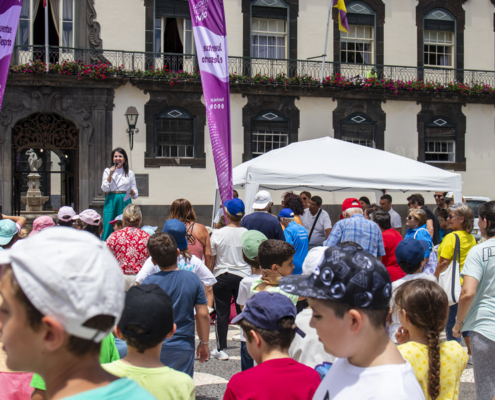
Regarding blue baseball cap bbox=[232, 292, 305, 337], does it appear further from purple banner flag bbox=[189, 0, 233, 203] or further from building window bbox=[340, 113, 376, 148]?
building window bbox=[340, 113, 376, 148]

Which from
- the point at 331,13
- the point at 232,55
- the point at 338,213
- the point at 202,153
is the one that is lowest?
the point at 338,213

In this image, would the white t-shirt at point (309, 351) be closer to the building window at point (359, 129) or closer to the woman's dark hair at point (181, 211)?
the woman's dark hair at point (181, 211)

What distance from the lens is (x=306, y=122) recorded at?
21.0 meters

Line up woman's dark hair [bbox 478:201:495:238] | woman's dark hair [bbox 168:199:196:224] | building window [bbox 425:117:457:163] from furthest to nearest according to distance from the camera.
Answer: building window [bbox 425:117:457:163] < woman's dark hair [bbox 168:199:196:224] < woman's dark hair [bbox 478:201:495:238]

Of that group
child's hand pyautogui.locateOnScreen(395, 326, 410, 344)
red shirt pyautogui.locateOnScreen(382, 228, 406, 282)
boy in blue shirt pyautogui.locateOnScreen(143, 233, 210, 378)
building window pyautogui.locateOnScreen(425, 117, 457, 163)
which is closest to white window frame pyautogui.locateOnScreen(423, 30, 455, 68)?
building window pyautogui.locateOnScreen(425, 117, 457, 163)

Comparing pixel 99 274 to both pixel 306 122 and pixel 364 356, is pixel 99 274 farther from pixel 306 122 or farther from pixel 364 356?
pixel 306 122

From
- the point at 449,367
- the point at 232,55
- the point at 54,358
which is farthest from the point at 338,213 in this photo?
the point at 54,358

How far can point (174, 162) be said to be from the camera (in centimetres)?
1977

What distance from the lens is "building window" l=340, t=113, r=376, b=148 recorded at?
2139 centimetres

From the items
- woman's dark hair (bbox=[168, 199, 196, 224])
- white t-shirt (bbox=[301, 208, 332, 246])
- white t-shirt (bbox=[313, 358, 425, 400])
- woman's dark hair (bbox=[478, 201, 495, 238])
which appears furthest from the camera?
white t-shirt (bbox=[301, 208, 332, 246])

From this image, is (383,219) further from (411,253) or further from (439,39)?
(439,39)

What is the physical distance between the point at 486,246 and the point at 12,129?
1774 centimetres

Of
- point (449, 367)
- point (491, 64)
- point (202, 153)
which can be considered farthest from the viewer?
Answer: point (491, 64)

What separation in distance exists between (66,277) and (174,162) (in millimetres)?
18655
